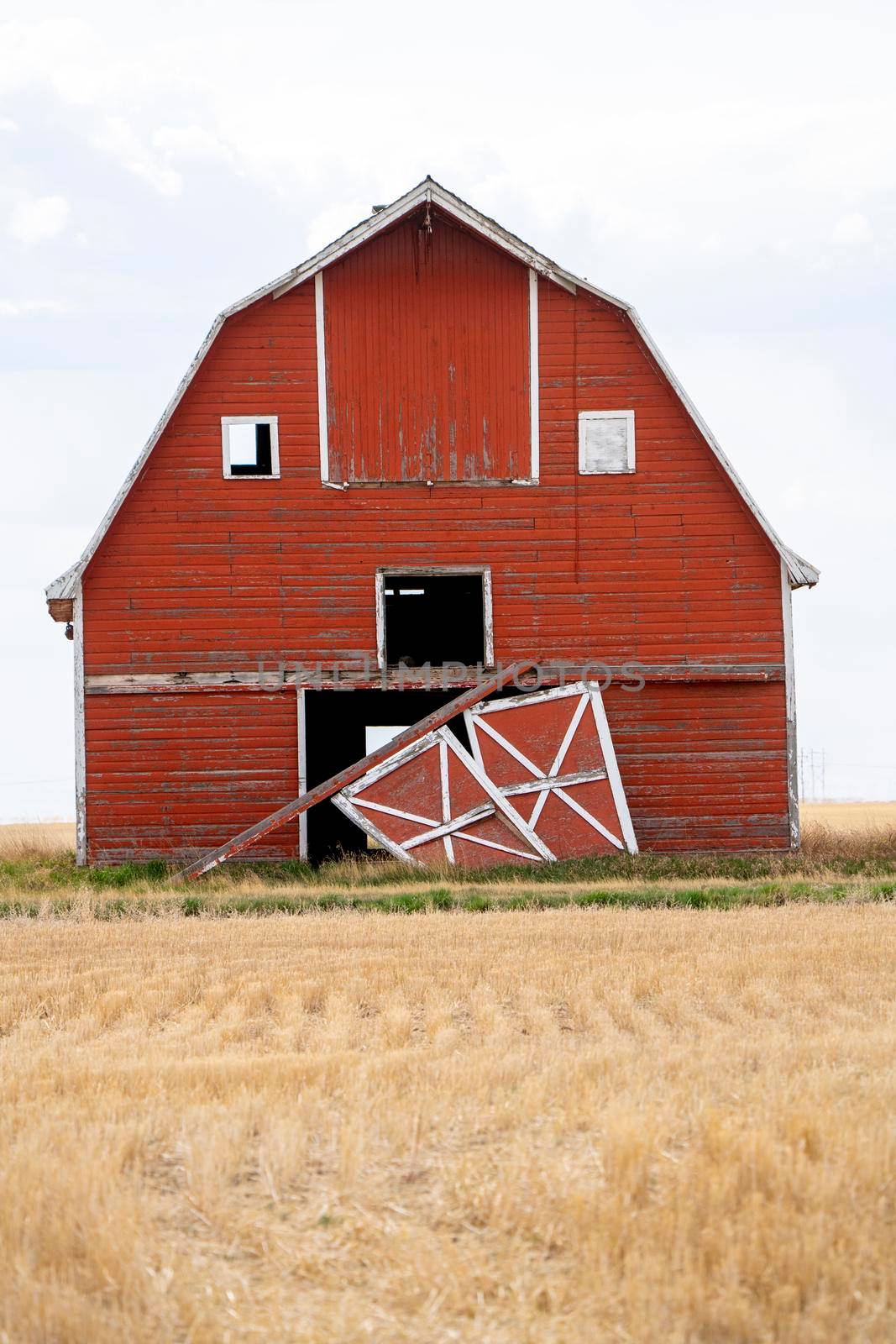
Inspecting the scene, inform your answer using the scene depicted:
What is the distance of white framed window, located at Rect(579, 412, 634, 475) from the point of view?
21734 millimetres

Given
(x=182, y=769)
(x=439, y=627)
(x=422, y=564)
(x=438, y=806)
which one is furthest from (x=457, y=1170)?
(x=439, y=627)

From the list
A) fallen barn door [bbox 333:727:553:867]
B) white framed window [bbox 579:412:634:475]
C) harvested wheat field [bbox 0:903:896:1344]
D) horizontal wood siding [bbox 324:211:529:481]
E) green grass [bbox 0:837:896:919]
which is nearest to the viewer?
harvested wheat field [bbox 0:903:896:1344]

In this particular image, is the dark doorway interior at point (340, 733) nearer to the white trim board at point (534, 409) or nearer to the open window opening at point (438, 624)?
the open window opening at point (438, 624)

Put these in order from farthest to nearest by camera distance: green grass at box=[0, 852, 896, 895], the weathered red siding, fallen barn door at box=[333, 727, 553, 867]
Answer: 1. the weathered red siding
2. fallen barn door at box=[333, 727, 553, 867]
3. green grass at box=[0, 852, 896, 895]

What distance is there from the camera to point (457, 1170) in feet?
18.6

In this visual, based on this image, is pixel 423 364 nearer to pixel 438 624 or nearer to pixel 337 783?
pixel 337 783

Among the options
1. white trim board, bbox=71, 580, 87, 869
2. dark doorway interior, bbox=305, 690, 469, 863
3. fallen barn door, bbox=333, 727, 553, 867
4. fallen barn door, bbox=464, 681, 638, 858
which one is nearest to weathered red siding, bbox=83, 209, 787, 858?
white trim board, bbox=71, 580, 87, 869

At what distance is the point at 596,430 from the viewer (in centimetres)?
2177

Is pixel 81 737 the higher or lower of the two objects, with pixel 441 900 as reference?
higher

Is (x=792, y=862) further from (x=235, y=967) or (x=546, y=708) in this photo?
(x=235, y=967)

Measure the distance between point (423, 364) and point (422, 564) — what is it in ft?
9.43

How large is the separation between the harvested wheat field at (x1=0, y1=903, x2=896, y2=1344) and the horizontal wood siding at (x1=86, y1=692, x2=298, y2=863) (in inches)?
439

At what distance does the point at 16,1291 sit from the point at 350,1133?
165cm

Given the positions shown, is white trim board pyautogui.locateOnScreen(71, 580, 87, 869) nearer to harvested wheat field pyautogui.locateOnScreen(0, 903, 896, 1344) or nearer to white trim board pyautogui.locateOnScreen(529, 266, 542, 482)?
white trim board pyautogui.locateOnScreen(529, 266, 542, 482)
